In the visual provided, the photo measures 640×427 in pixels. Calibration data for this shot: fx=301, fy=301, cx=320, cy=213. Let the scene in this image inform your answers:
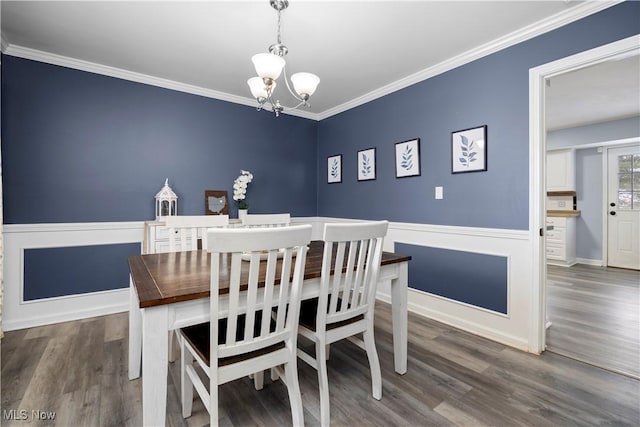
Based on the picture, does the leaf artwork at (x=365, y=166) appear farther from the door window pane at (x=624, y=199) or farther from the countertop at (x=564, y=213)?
the door window pane at (x=624, y=199)

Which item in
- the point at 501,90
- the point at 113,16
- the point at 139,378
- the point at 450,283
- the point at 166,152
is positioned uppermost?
the point at 113,16

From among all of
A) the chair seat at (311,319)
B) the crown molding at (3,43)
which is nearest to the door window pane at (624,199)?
the chair seat at (311,319)

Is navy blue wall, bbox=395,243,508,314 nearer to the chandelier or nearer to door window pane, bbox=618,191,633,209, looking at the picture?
the chandelier

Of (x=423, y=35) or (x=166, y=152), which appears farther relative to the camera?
(x=166, y=152)

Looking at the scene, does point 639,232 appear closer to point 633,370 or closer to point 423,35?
point 633,370

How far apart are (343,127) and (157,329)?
346cm

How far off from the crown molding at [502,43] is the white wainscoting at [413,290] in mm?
1484

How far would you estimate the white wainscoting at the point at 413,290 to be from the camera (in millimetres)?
2352

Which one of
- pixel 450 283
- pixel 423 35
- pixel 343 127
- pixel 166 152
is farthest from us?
pixel 343 127

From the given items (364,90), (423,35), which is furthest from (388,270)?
(364,90)

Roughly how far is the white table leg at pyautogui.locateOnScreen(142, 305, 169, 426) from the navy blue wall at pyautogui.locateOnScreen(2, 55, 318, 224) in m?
2.43

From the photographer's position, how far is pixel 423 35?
7.80 ft

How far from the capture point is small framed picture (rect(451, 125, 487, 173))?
2.57 metres

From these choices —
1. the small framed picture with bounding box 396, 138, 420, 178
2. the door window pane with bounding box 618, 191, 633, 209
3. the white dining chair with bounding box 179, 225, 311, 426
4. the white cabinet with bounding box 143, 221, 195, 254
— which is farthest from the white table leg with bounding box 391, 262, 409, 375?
the door window pane with bounding box 618, 191, 633, 209
